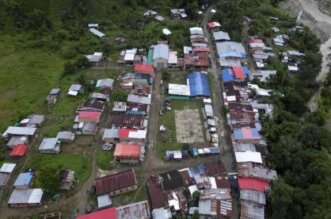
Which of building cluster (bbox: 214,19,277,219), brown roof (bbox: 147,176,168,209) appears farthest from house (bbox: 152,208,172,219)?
building cluster (bbox: 214,19,277,219)

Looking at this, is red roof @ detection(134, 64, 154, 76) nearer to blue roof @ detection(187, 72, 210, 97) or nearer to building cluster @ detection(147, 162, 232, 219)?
blue roof @ detection(187, 72, 210, 97)

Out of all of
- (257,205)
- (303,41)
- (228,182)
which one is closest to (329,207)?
(257,205)

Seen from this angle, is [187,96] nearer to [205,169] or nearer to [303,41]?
[205,169]

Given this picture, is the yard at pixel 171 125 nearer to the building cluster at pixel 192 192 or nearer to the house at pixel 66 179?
the building cluster at pixel 192 192

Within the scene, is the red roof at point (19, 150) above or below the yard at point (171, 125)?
below

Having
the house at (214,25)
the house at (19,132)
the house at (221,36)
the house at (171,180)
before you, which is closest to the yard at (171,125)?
the house at (171,180)

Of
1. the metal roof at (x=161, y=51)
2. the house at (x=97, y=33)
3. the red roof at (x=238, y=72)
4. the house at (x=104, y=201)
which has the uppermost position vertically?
the metal roof at (x=161, y=51)

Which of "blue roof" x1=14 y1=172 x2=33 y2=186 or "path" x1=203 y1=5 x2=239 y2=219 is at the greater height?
"path" x1=203 y1=5 x2=239 y2=219
